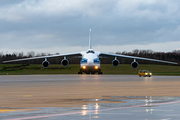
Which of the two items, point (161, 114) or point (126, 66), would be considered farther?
point (126, 66)

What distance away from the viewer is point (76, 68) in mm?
98688

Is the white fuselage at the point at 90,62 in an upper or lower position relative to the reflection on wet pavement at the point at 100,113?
upper

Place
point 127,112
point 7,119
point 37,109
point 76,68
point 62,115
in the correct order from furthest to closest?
point 76,68
point 37,109
point 127,112
point 62,115
point 7,119

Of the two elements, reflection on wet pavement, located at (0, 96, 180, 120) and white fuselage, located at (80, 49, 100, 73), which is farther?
white fuselage, located at (80, 49, 100, 73)

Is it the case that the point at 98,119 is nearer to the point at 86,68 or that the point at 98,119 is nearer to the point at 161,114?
the point at 161,114

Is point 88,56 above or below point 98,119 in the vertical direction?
above

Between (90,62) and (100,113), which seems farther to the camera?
(90,62)

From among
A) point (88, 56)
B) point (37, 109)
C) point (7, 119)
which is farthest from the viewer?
point (88, 56)

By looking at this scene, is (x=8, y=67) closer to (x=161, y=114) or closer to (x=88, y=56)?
(x=88, y=56)

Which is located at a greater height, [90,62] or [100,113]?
[90,62]

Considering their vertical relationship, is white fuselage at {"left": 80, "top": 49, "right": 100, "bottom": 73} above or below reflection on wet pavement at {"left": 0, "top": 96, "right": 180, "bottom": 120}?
above

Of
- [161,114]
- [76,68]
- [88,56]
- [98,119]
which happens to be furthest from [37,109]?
[76,68]

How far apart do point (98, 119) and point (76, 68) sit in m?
89.7

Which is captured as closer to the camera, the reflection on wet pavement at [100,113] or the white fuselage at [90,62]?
the reflection on wet pavement at [100,113]
